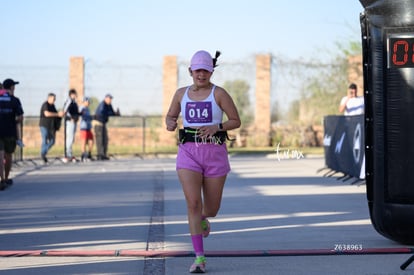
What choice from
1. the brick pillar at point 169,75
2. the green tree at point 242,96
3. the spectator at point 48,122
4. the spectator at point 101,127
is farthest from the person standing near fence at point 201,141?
the green tree at point 242,96

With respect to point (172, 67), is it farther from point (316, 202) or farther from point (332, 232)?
point (332, 232)

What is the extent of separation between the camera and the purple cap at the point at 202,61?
9.27m

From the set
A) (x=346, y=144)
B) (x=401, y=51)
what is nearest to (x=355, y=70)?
(x=346, y=144)

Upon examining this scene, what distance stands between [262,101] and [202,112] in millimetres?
30647

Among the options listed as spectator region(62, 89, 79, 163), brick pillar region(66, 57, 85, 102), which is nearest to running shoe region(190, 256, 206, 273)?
spectator region(62, 89, 79, 163)

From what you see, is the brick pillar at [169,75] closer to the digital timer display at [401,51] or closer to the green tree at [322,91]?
the green tree at [322,91]

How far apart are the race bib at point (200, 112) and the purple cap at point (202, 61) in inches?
12.5

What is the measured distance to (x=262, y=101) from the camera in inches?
1570

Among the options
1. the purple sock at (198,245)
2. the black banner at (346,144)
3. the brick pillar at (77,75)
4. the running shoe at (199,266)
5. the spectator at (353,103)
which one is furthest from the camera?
the brick pillar at (77,75)

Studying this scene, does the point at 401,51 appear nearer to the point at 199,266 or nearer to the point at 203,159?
the point at 203,159

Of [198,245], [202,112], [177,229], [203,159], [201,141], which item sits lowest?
[177,229]

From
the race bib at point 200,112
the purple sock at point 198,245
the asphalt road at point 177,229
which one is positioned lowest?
the asphalt road at point 177,229

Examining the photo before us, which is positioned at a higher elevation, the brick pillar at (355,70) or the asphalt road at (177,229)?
the brick pillar at (355,70)

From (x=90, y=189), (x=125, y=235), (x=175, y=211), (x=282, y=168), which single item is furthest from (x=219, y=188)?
(x=282, y=168)
